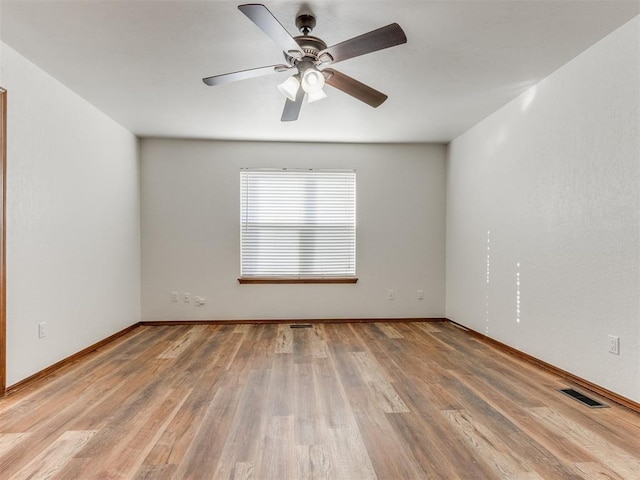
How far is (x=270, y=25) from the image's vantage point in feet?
6.19

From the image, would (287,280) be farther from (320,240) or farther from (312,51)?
(312,51)

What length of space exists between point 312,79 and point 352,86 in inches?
15.8

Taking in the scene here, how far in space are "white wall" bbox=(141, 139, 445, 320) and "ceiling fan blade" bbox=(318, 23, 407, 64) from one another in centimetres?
298

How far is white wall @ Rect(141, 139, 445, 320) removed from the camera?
4.97 metres

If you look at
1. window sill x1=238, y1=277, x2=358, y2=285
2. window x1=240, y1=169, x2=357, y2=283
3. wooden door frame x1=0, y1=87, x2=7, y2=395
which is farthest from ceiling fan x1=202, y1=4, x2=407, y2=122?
window sill x1=238, y1=277, x2=358, y2=285

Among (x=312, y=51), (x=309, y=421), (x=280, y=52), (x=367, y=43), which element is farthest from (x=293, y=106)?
(x=309, y=421)

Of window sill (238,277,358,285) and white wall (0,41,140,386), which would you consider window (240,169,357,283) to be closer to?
window sill (238,277,358,285)

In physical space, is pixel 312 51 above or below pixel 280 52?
below

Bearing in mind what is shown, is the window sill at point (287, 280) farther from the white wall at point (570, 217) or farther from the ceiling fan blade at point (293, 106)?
the ceiling fan blade at point (293, 106)

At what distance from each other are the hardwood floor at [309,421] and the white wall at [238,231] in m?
1.45

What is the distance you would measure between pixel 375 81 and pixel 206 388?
9.07ft

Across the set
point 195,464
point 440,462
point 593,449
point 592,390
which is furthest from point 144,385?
point 592,390

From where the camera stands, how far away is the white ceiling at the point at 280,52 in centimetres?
220

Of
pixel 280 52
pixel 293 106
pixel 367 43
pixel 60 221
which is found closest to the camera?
pixel 367 43
